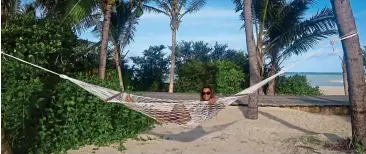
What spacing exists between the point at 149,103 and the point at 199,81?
10.4 m

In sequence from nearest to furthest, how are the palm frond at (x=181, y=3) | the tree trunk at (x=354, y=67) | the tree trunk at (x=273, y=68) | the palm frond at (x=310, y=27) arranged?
the tree trunk at (x=354, y=67) < the palm frond at (x=310, y=27) < the tree trunk at (x=273, y=68) < the palm frond at (x=181, y=3)

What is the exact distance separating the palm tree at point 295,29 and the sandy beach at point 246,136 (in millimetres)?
3316

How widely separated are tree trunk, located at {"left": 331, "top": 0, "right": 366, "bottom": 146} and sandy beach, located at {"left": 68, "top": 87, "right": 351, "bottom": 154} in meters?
0.55

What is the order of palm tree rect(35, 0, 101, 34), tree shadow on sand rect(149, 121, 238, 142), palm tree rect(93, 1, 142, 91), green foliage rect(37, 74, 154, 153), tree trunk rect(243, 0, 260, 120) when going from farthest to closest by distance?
palm tree rect(93, 1, 142, 91) < palm tree rect(35, 0, 101, 34) < tree trunk rect(243, 0, 260, 120) < tree shadow on sand rect(149, 121, 238, 142) < green foliage rect(37, 74, 154, 153)

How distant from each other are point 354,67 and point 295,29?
6.29 meters

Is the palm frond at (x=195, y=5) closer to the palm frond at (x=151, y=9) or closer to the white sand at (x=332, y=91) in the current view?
the palm frond at (x=151, y=9)

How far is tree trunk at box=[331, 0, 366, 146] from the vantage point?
5441 millimetres

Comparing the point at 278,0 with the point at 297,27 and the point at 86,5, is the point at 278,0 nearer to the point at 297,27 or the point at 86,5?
the point at 297,27

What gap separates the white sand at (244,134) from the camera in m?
5.67

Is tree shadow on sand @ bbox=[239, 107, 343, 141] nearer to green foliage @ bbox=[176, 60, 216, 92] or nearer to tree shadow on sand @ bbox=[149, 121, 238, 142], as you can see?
tree shadow on sand @ bbox=[149, 121, 238, 142]

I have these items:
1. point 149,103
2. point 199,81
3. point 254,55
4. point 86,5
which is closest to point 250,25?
point 254,55

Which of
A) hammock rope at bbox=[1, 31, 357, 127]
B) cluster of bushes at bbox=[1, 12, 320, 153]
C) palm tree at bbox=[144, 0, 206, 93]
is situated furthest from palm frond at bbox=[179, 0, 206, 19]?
hammock rope at bbox=[1, 31, 357, 127]

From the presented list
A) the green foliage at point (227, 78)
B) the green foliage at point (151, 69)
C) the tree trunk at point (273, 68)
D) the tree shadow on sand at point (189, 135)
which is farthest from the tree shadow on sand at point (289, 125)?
the green foliage at point (151, 69)

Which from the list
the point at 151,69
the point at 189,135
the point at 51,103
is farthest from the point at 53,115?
the point at 151,69
